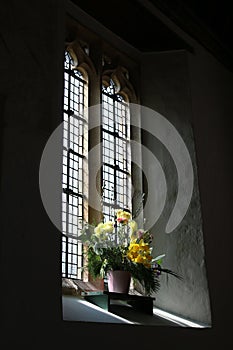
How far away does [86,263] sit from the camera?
5.66 m

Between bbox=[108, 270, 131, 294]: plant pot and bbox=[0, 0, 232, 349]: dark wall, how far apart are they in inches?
21.6

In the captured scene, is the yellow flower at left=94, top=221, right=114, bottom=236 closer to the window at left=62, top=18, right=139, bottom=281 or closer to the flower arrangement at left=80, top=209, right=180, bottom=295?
the flower arrangement at left=80, top=209, right=180, bottom=295

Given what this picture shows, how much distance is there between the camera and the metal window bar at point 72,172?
18.5 ft

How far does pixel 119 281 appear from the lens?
540cm

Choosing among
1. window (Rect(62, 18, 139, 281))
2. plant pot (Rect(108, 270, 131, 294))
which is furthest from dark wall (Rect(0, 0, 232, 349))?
window (Rect(62, 18, 139, 281))

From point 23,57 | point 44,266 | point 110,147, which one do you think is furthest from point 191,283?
point 23,57

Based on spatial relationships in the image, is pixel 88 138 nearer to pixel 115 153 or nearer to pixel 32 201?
pixel 115 153

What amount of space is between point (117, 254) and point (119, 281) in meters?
0.25

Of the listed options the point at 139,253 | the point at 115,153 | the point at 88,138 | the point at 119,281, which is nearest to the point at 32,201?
the point at 119,281

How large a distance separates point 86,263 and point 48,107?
1.66 metres

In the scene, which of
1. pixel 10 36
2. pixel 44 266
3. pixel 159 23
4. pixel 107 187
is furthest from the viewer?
pixel 159 23

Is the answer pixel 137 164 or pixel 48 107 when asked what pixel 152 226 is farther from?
pixel 48 107

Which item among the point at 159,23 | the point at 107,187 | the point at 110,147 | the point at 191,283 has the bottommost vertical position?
the point at 191,283

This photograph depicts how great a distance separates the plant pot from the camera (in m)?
5.38
